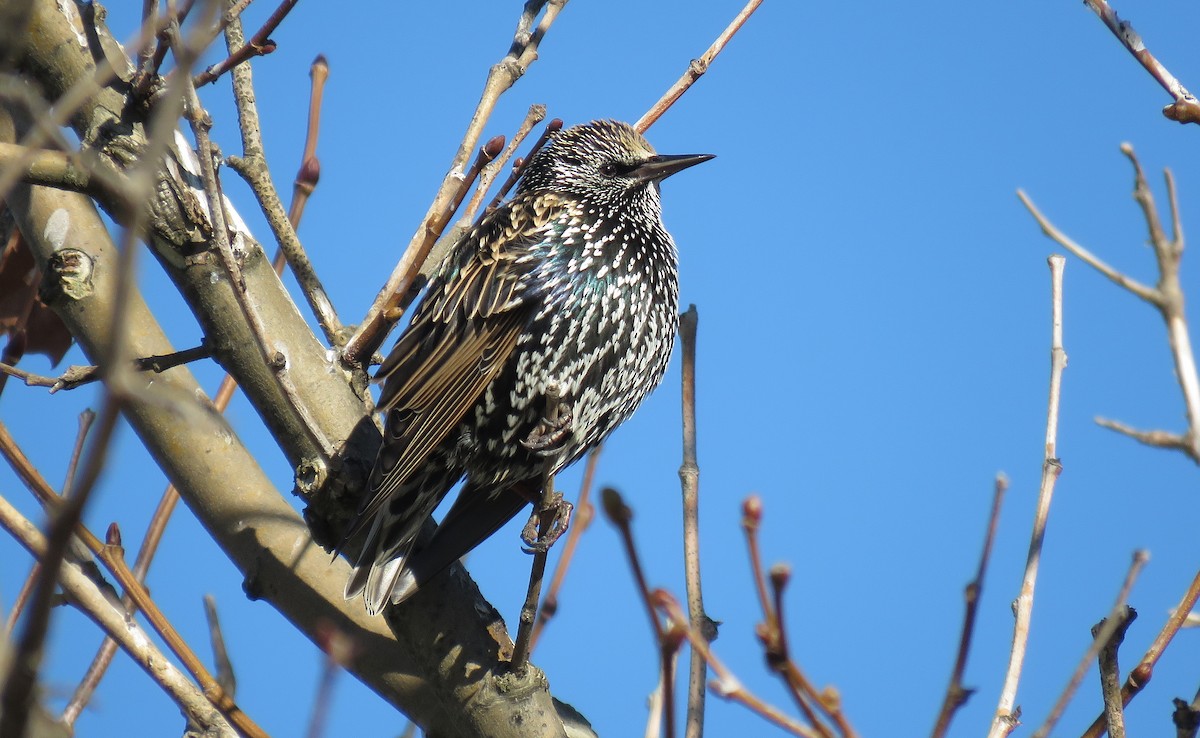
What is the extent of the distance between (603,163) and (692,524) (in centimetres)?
247

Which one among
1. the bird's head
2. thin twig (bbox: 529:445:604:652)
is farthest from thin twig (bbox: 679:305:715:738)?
the bird's head

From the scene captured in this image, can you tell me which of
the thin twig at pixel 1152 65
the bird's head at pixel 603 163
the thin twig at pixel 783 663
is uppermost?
the bird's head at pixel 603 163

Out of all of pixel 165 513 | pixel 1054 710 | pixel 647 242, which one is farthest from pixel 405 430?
pixel 1054 710

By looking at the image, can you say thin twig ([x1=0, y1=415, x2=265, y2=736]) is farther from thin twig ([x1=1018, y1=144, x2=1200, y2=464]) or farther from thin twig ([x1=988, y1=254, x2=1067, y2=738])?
thin twig ([x1=1018, y1=144, x2=1200, y2=464])

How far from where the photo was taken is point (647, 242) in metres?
3.78

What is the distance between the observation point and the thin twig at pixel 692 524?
1.90 meters

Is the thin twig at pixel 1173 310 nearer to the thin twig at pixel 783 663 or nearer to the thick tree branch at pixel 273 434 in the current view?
the thin twig at pixel 783 663

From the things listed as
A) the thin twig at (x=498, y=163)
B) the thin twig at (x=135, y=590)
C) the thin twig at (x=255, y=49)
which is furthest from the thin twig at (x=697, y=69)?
the thin twig at (x=135, y=590)

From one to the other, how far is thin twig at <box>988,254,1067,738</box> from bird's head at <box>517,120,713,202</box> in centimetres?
199

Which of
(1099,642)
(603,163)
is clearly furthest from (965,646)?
(603,163)

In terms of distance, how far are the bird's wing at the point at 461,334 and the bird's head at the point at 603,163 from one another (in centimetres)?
45

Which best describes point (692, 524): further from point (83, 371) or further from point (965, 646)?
point (83, 371)

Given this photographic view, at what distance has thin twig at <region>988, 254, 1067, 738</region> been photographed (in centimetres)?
181

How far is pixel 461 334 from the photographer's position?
3.45 meters
